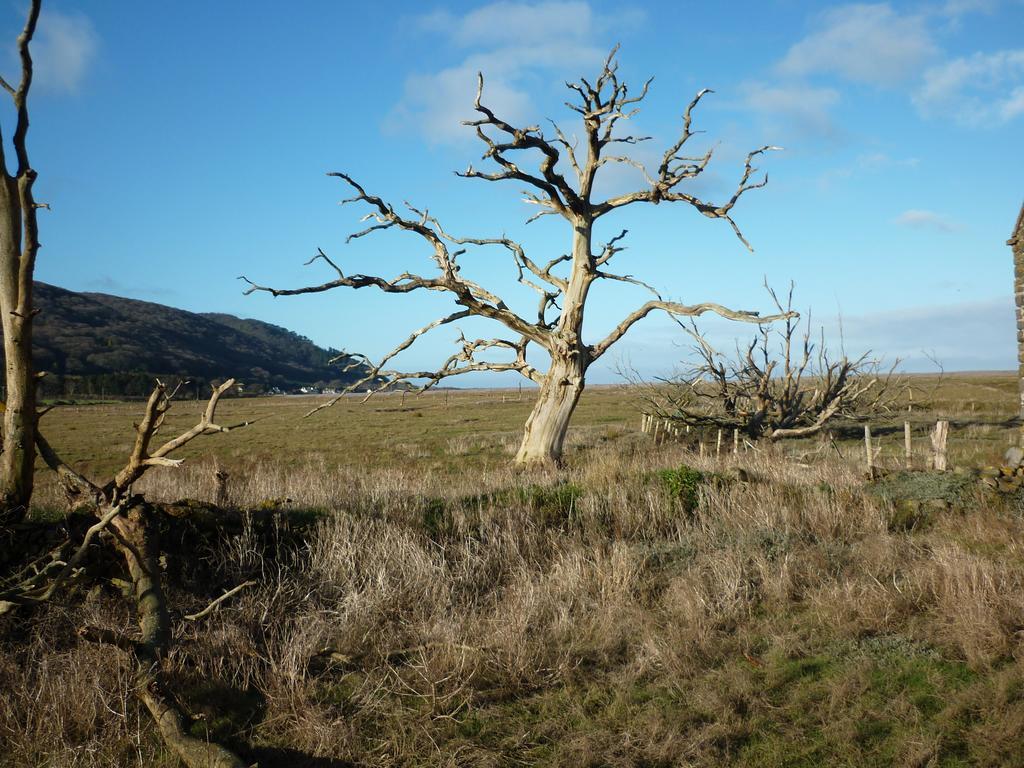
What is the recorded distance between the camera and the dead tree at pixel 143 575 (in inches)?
156

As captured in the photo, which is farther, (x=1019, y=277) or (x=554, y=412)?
(x=554, y=412)

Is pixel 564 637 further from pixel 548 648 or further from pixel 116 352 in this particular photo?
pixel 116 352

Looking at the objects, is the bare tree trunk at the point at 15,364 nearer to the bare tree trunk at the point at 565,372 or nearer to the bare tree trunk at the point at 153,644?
the bare tree trunk at the point at 153,644

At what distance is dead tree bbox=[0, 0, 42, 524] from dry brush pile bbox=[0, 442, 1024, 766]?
1200mm

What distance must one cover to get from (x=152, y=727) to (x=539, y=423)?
12.6 meters

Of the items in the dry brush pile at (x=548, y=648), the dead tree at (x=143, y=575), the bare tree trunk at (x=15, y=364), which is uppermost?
the bare tree trunk at (x=15, y=364)

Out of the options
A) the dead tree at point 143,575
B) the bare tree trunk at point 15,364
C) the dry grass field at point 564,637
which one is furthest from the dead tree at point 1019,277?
the bare tree trunk at point 15,364

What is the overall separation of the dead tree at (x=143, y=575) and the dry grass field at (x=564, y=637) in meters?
0.22

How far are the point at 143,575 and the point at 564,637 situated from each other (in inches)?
122

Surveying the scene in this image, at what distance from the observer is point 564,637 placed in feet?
18.6

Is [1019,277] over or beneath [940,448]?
over

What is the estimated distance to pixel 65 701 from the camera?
14.0 ft

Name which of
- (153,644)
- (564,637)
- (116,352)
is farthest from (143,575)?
→ (116,352)

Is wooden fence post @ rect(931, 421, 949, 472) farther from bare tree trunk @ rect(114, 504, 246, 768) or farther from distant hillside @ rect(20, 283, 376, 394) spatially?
distant hillside @ rect(20, 283, 376, 394)
